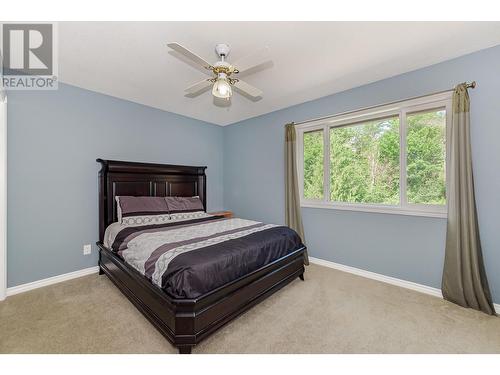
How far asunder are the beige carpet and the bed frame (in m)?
0.13

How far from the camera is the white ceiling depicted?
6.06ft

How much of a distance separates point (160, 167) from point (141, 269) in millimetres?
1988

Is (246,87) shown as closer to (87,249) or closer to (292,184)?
(292,184)

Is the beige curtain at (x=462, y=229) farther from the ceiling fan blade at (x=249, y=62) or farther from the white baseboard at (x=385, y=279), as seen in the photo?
the ceiling fan blade at (x=249, y=62)

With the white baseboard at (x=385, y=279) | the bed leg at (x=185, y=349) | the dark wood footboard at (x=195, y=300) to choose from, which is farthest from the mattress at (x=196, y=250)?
the white baseboard at (x=385, y=279)

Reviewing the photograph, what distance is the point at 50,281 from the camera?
268cm

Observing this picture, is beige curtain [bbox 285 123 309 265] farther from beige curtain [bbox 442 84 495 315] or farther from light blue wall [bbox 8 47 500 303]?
beige curtain [bbox 442 84 495 315]

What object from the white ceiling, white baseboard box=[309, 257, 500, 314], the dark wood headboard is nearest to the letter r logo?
the white ceiling

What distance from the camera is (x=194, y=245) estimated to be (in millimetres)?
2012

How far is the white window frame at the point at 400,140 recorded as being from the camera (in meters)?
2.42

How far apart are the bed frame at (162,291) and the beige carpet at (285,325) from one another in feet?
0.41

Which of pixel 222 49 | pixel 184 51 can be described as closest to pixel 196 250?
pixel 184 51

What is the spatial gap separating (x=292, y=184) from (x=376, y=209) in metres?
1.22
